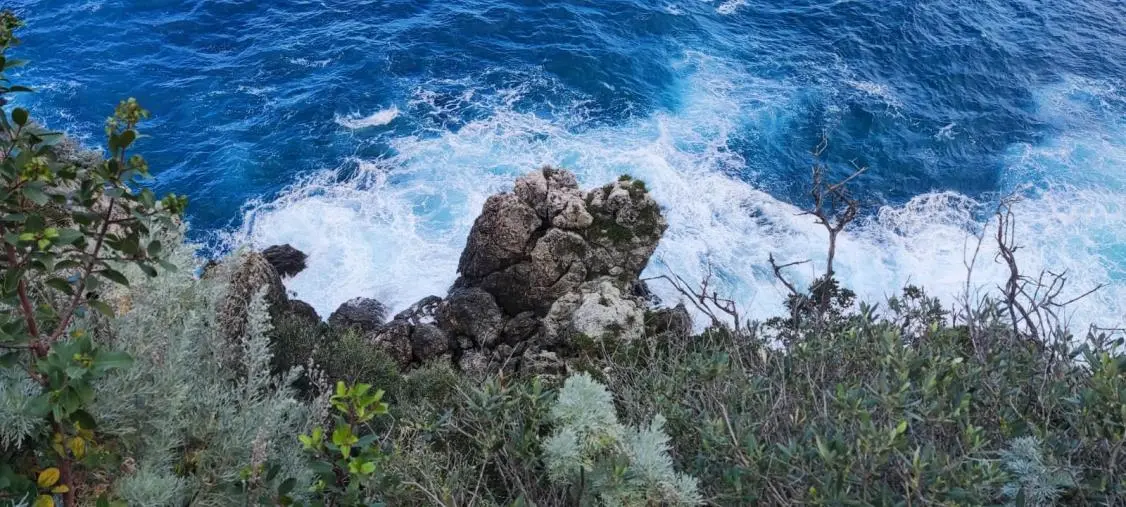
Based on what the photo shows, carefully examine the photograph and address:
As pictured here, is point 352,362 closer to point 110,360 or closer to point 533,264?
point 533,264

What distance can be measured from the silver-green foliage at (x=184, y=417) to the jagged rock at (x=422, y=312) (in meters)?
13.7

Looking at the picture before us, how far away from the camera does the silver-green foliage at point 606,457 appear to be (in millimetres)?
4078

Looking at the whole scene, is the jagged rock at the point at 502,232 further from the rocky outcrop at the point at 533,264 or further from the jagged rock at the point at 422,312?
the jagged rock at the point at 422,312

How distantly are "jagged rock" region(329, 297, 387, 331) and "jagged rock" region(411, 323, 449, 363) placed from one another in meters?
1.48

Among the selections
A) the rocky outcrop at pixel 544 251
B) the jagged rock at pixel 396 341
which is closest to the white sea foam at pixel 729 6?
the rocky outcrop at pixel 544 251

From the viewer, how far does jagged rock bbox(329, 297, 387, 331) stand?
1834 cm

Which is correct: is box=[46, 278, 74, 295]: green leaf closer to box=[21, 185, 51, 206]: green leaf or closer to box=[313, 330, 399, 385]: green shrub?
box=[21, 185, 51, 206]: green leaf

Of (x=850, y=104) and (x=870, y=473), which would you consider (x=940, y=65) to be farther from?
(x=870, y=473)

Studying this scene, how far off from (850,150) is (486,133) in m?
12.3

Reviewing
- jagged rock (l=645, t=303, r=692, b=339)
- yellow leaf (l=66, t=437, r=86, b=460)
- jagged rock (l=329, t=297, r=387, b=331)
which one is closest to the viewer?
yellow leaf (l=66, t=437, r=86, b=460)

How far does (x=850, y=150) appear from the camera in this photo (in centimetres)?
2539

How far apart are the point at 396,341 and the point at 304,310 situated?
2.47 m

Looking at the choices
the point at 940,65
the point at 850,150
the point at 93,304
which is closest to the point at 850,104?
the point at 850,150

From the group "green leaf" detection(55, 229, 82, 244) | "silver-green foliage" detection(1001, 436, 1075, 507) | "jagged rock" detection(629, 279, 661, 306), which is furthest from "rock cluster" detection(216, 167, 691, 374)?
"green leaf" detection(55, 229, 82, 244)
